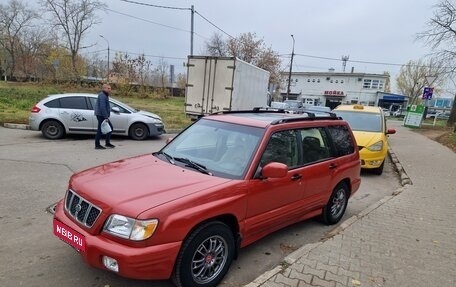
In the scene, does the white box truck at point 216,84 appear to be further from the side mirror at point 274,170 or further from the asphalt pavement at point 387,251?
the side mirror at point 274,170

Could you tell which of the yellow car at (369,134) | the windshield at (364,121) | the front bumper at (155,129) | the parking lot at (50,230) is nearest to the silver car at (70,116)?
the front bumper at (155,129)

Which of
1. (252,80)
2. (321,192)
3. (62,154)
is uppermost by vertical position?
(252,80)

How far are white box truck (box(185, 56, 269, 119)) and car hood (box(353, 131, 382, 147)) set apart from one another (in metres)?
6.02

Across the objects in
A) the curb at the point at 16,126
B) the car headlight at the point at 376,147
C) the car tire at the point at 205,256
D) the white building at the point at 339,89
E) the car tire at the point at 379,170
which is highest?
the white building at the point at 339,89

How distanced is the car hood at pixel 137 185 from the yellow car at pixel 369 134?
657 centimetres

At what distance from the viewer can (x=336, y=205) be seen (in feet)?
18.1

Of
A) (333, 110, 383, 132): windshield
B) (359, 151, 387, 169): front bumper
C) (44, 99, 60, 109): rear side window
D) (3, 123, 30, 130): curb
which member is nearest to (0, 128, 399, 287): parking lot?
(359, 151, 387, 169): front bumper

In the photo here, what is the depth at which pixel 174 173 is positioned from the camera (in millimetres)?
3693

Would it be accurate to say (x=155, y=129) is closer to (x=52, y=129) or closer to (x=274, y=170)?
(x=52, y=129)

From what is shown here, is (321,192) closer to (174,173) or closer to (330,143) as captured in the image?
(330,143)

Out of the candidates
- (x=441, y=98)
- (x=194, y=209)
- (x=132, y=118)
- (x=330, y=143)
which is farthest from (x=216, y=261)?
(x=441, y=98)

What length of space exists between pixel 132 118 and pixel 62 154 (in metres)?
3.42

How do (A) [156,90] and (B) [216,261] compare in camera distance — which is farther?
(A) [156,90]

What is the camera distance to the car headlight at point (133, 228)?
115 inches
